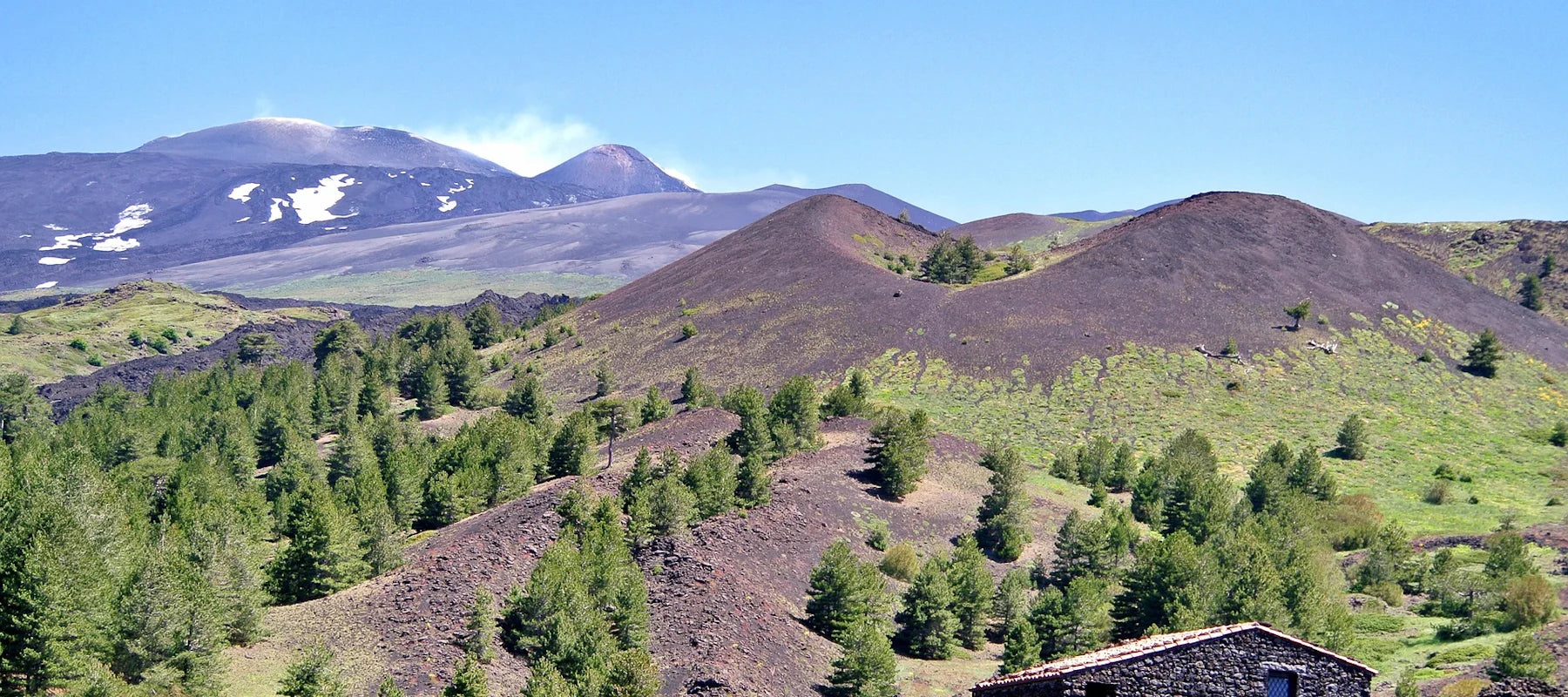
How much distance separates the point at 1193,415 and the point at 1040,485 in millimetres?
23641

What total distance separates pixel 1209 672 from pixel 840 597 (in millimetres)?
30891

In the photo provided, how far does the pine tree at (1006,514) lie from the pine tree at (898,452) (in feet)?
15.2

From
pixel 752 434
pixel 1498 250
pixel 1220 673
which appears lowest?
pixel 752 434

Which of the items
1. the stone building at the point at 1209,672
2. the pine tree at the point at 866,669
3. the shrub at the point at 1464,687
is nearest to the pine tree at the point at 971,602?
the pine tree at the point at 866,669

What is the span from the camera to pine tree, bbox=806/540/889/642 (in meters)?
50.6

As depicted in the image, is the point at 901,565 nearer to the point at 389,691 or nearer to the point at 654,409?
the point at 389,691

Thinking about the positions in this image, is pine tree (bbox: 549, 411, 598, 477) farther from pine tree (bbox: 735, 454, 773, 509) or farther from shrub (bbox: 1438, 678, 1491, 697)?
shrub (bbox: 1438, 678, 1491, 697)

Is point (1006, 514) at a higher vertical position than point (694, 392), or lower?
lower

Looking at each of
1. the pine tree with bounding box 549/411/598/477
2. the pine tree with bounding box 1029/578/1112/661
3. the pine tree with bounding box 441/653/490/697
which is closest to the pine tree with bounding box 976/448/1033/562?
the pine tree with bounding box 1029/578/1112/661

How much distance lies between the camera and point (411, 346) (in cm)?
13450

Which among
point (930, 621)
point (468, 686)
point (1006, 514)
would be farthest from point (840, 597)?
point (468, 686)

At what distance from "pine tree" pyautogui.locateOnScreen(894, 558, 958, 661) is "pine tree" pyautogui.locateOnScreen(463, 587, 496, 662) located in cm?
1770

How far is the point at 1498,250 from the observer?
16362cm

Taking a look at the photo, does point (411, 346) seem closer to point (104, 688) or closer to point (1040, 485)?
point (1040, 485)
